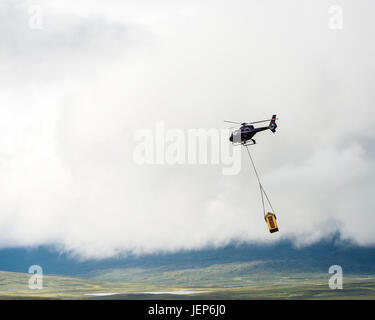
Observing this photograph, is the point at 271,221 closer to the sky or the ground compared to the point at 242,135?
closer to the ground

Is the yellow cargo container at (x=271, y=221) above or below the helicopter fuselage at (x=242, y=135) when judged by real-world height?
below

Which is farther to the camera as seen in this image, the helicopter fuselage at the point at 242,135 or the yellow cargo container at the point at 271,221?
the helicopter fuselage at the point at 242,135

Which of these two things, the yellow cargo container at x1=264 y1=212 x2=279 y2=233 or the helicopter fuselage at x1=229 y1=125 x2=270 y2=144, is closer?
the yellow cargo container at x1=264 y1=212 x2=279 y2=233

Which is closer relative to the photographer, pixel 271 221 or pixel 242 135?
pixel 271 221

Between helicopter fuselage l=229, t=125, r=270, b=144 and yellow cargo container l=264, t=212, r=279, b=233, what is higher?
helicopter fuselage l=229, t=125, r=270, b=144
